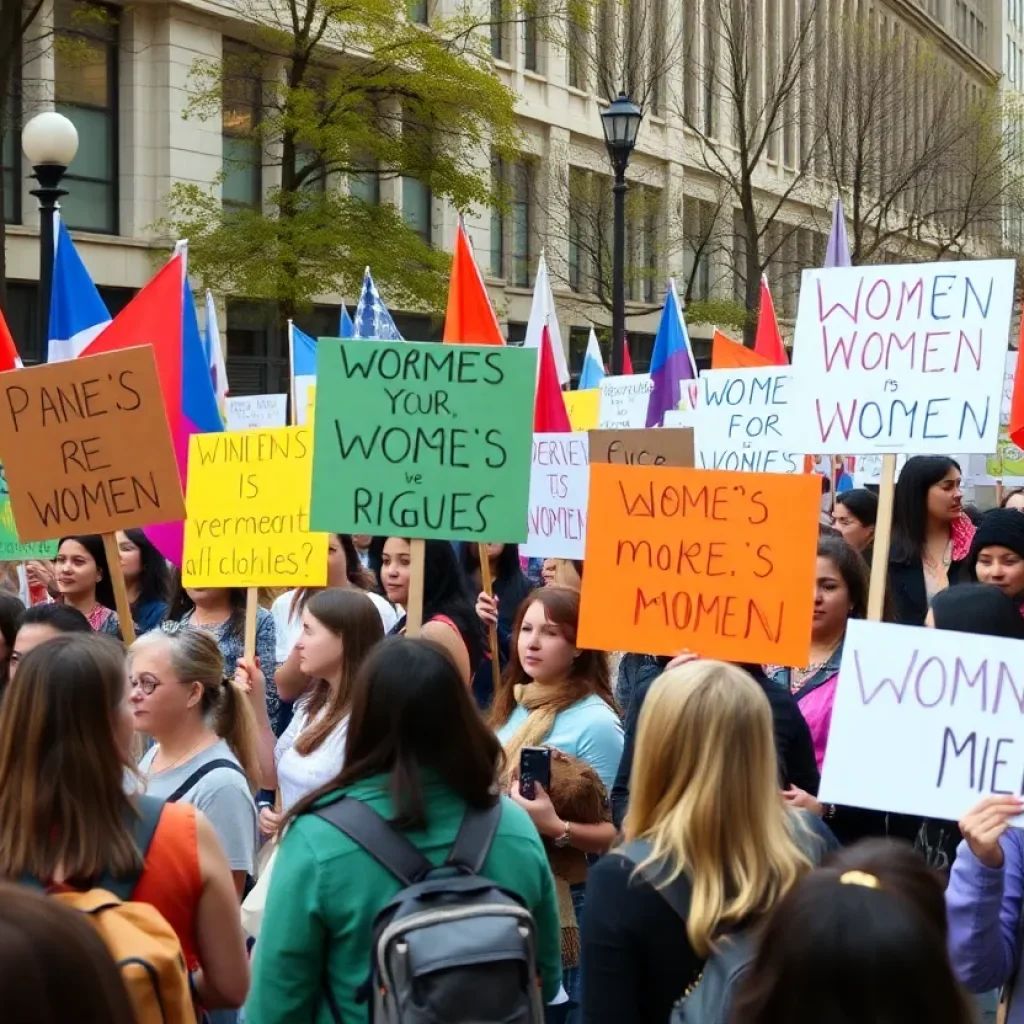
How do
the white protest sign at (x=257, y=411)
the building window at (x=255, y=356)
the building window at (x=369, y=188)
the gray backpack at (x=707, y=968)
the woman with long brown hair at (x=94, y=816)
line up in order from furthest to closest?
the building window at (x=369, y=188), the building window at (x=255, y=356), the white protest sign at (x=257, y=411), the woman with long brown hair at (x=94, y=816), the gray backpack at (x=707, y=968)

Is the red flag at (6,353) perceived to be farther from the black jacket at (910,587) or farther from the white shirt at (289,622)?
the black jacket at (910,587)

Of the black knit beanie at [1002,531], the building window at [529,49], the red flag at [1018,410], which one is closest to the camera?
the black knit beanie at [1002,531]

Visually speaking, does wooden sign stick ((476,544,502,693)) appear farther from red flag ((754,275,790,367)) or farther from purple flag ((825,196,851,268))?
red flag ((754,275,790,367))

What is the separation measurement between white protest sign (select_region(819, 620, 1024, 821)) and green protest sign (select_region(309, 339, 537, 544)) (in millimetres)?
2381

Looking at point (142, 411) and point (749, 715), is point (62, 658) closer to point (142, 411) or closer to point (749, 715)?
point (749, 715)

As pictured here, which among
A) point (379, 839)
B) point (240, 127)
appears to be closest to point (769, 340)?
point (379, 839)

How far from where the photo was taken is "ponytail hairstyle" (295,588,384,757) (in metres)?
5.08

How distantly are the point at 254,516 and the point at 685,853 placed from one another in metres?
4.15

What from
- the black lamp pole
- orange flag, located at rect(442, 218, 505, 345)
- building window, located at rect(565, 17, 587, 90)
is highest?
building window, located at rect(565, 17, 587, 90)

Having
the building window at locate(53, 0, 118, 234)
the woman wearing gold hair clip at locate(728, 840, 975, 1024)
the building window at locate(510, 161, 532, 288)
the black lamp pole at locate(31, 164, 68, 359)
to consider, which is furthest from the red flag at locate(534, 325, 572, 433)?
the building window at locate(510, 161, 532, 288)

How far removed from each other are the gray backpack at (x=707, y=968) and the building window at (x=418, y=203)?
3141cm

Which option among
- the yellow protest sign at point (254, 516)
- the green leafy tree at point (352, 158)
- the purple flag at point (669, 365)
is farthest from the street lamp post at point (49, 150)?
the green leafy tree at point (352, 158)

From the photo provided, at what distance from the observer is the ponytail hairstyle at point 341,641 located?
508cm

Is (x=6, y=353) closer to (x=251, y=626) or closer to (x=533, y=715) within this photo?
(x=251, y=626)
